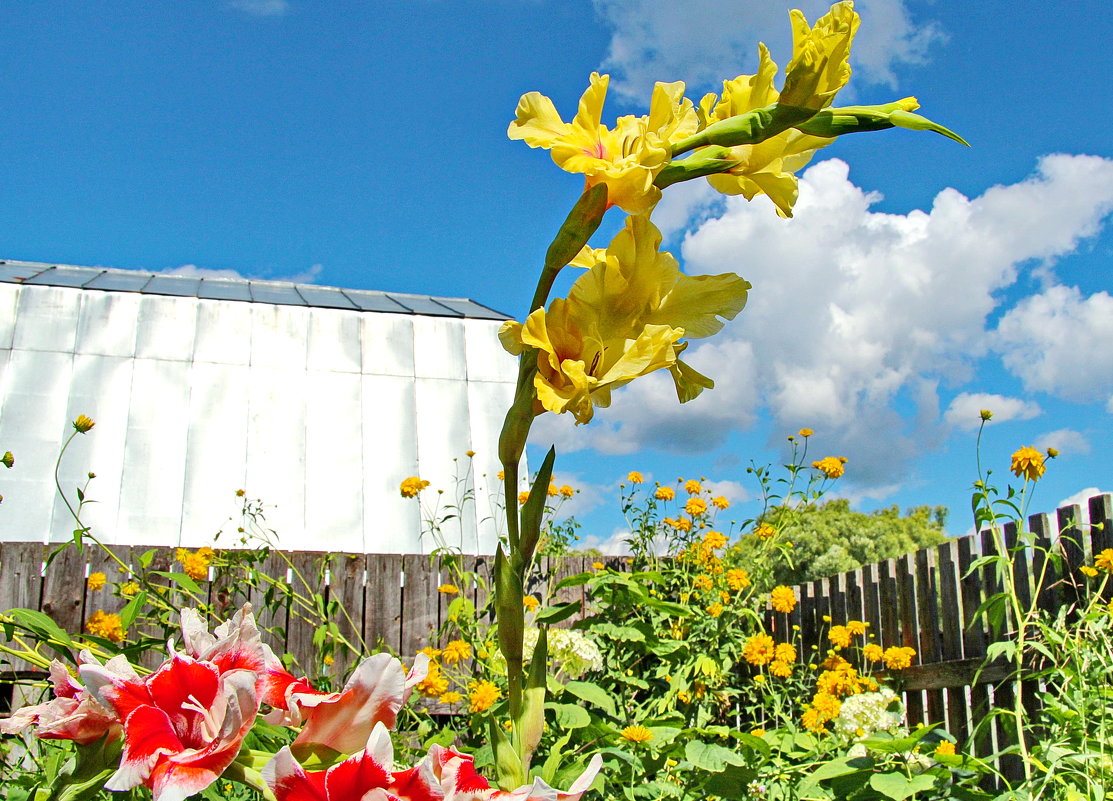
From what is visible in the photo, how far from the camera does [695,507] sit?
3.64 m

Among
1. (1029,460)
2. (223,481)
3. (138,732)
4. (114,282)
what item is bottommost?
(138,732)

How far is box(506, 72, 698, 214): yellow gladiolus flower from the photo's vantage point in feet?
1.80

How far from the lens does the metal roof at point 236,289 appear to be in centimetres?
854

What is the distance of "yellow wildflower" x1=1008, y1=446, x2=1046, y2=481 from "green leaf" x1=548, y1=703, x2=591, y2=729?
136cm

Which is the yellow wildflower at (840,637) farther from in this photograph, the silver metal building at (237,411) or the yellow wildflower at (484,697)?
the silver metal building at (237,411)

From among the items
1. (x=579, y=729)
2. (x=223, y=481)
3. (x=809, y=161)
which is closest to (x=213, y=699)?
(x=809, y=161)

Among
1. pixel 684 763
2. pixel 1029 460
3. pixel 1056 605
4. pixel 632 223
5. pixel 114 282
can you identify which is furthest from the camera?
pixel 114 282

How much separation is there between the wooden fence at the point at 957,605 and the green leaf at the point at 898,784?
132 centimetres

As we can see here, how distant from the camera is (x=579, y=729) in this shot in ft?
7.23

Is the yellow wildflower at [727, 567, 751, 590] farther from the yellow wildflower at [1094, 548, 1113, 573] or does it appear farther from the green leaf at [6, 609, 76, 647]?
the green leaf at [6, 609, 76, 647]

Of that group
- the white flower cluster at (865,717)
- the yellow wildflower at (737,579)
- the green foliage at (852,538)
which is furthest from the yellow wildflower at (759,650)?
the green foliage at (852,538)

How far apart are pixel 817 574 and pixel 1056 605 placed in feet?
40.0

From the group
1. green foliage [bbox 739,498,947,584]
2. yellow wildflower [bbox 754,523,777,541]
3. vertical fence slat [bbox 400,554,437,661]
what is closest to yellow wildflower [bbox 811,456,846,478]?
yellow wildflower [bbox 754,523,777,541]

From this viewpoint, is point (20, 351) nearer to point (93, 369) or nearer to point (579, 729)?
point (93, 369)
